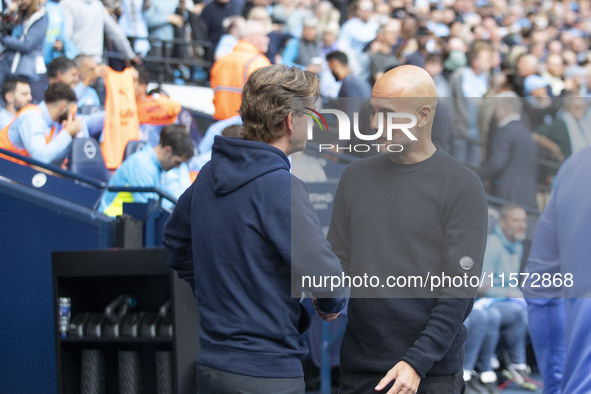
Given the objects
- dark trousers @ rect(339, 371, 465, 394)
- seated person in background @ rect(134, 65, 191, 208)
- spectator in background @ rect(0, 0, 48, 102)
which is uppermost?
spectator in background @ rect(0, 0, 48, 102)

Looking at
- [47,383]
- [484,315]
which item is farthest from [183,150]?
[484,315]

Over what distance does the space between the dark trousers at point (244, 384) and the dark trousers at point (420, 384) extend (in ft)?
0.55

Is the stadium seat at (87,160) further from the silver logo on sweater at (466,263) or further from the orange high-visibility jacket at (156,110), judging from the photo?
the silver logo on sweater at (466,263)

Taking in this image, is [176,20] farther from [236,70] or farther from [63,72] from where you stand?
[63,72]

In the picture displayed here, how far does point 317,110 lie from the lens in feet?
8.53

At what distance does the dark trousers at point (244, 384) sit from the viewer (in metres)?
2.43

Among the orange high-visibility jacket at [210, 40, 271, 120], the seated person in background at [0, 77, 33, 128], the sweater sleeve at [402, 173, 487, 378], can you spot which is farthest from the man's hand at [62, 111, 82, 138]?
the sweater sleeve at [402, 173, 487, 378]

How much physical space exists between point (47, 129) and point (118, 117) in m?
1.29

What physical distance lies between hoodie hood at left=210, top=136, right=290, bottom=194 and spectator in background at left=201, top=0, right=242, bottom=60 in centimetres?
942

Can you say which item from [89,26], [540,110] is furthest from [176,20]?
[540,110]

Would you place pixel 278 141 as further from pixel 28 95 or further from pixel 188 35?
pixel 188 35

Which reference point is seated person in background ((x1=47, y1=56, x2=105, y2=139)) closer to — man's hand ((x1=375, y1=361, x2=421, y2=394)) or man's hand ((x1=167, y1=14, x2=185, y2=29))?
man's hand ((x1=167, y1=14, x2=185, y2=29))

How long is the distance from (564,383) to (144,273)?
217cm

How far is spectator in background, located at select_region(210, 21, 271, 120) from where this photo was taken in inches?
298
